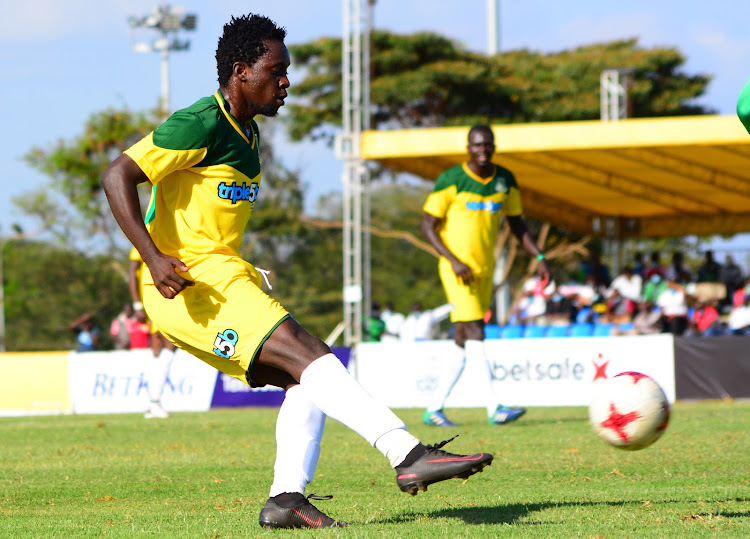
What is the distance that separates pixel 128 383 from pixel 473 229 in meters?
9.09

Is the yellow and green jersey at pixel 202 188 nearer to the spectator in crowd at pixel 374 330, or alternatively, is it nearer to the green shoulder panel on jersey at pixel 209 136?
the green shoulder panel on jersey at pixel 209 136

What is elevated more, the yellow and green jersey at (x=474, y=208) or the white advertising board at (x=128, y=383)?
the yellow and green jersey at (x=474, y=208)

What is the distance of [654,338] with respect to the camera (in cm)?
1527

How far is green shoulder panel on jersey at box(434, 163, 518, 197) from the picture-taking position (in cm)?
Result: 1022

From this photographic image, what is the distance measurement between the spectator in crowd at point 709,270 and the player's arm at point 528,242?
531 inches

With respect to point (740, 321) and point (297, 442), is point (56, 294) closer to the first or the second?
point (740, 321)

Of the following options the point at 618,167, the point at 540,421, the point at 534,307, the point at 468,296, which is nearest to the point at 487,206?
the point at 468,296

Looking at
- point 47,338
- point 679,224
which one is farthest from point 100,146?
point 679,224

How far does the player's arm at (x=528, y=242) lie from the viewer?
31.8ft

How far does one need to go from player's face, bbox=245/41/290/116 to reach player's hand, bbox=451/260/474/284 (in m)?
5.27

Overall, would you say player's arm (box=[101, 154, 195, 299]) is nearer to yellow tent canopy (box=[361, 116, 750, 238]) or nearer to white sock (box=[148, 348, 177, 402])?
white sock (box=[148, 348, 177, 402])

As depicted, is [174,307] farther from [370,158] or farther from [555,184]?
[555,184]

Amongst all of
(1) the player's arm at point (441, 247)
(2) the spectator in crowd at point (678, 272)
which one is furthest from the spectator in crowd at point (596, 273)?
(1) the player's arm at point (441, 247)

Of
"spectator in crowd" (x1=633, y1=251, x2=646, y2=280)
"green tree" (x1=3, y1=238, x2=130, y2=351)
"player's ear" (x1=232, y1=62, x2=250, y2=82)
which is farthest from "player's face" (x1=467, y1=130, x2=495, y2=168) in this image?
"green tree" (x1=3, y1=238, x2=130, y2=351)
